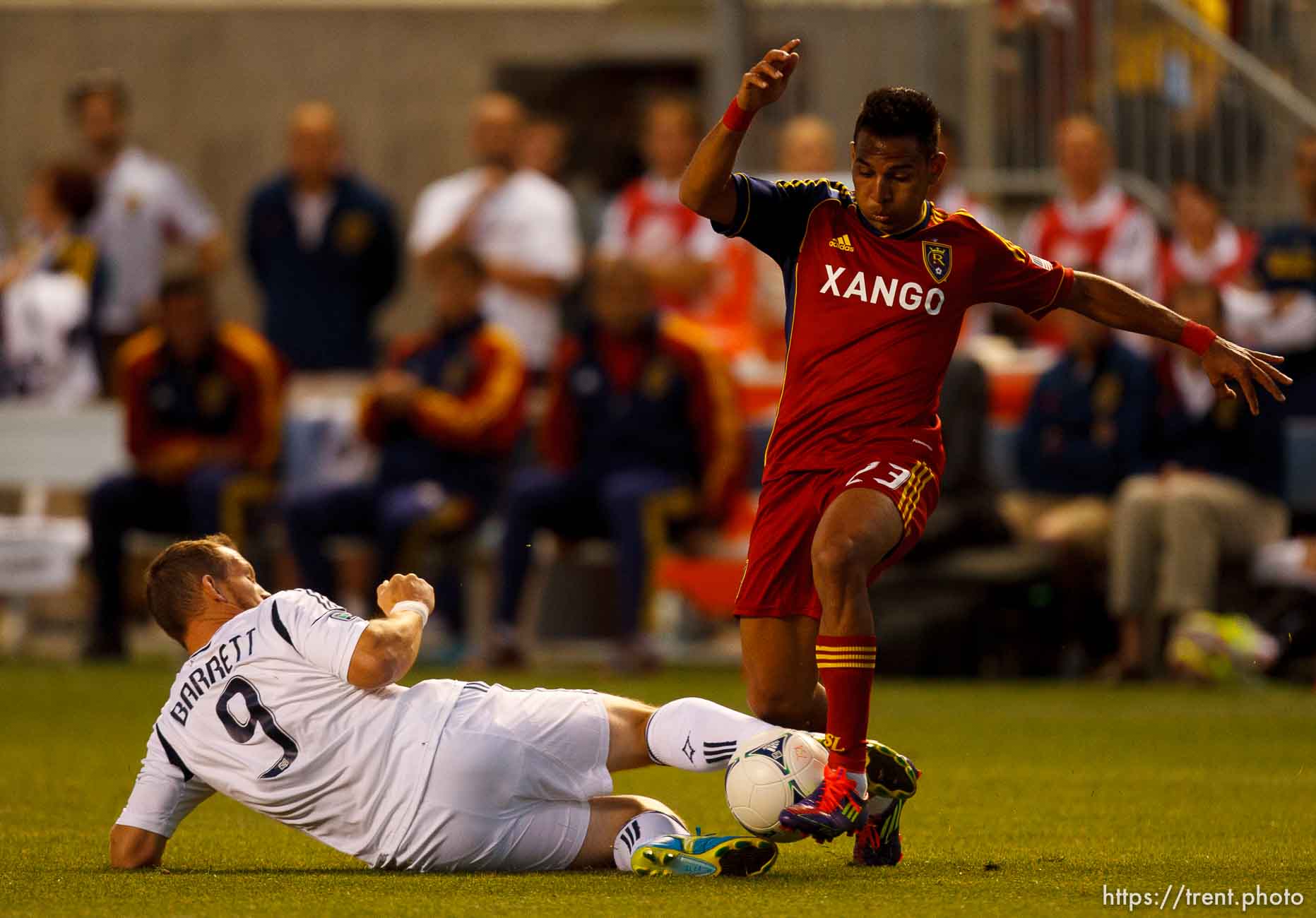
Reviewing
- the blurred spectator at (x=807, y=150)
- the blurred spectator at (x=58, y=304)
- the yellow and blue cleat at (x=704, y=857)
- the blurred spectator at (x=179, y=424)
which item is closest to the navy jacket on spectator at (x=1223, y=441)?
the blurred spectator at (x=807, y=150)

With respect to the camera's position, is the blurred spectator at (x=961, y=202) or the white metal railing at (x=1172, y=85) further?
the white metal railing at (x=1172, y=85)

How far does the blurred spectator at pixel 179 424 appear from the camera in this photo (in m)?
12.3

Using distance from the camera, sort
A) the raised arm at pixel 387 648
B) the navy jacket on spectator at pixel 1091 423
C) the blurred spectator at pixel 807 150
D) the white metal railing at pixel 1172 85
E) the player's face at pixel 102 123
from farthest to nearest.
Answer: the white metal railing at pixel 1172 85, the player's face at pixel 102 123, the blurred spectator at pixel 807 150, the navy jacket on spectator at pixel 1091 423, the raised arm at pixel 387 648

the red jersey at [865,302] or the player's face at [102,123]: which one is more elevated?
the player's face at [102,123]

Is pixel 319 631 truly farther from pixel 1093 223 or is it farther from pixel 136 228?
pixel 136 228

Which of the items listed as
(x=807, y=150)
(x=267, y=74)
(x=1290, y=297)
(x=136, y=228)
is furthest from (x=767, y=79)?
(x=267, y=74)

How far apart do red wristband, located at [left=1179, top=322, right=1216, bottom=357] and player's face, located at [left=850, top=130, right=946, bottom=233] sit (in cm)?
74

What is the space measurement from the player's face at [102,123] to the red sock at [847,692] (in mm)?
9290

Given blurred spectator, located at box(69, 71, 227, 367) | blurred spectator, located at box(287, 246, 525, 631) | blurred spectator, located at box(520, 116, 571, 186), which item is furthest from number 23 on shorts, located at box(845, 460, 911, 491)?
blurred spectator, located at box(69, 71, 227, 367)

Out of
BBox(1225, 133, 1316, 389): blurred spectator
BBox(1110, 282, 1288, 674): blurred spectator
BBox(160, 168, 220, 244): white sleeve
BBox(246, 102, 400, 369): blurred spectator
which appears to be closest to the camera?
BBox(1110, 282, 1288, 674): blurred spectator

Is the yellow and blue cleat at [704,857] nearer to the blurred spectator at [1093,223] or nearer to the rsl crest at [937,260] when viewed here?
the rsl crest at [937,260]

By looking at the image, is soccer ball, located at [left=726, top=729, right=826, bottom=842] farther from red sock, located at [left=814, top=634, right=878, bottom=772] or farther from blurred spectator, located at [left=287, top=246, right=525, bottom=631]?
blurred spectator, located at [left=287, top=246, right=525, bottom=631]

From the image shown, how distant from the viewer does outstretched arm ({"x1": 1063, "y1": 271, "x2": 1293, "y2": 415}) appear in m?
5.71

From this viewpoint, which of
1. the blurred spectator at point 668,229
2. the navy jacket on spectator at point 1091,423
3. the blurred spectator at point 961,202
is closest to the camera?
the navy jacket on spectator at point 1091,423
